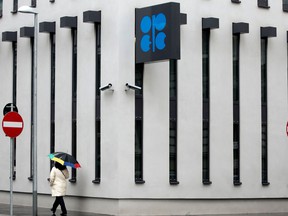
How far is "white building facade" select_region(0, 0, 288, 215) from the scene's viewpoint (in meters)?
26.3

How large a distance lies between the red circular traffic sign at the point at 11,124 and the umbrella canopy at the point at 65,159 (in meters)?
4.12

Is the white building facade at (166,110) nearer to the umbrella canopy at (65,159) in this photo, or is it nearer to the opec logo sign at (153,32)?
the opec logo sign at (153,32)

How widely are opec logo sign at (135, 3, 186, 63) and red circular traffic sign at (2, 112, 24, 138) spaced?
16.5 ft

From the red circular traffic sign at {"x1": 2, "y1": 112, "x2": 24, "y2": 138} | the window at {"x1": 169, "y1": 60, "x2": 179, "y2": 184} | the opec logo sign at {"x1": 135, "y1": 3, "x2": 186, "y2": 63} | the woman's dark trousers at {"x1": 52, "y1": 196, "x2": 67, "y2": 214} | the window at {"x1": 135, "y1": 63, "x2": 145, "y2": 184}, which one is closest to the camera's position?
the red circular traffic sign at {"x1": 2, "y1": 112, "x2": 24, "y2": 138}

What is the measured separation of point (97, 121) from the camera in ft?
88.8

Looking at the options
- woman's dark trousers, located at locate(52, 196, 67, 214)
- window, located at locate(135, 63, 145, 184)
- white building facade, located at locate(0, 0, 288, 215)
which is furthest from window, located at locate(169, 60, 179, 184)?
woman's dark trousers, located at locate(52, 196, 67, 214)

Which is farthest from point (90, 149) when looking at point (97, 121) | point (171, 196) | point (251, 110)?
point (251, 110)

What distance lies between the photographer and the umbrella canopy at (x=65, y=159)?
87.0ft

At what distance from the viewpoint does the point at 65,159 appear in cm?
2661

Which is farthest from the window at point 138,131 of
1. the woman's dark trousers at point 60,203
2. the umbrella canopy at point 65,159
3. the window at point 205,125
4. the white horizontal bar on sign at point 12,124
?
the white horizontal bar on sign at point 12,124

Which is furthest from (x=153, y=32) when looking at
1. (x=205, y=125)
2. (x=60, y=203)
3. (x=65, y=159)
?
(x=60, y=203)

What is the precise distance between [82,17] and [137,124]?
414 centimetres

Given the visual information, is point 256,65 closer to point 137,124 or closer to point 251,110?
point 251,110

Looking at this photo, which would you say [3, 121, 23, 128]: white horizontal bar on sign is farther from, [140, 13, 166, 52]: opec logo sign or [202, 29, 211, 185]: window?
[202, 29, 211, 185]: window
